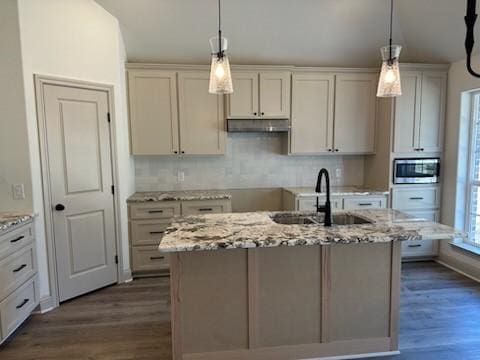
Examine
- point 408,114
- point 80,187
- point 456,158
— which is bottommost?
point 80,187

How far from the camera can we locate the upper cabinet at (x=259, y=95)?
3.96 meters

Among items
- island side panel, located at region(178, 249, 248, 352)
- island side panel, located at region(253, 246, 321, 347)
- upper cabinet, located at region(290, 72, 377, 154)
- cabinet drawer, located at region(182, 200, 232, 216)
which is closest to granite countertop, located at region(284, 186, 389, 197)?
upper cabinet, located at region(290, 72, 377, 154)

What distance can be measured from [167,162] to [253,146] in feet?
3.90

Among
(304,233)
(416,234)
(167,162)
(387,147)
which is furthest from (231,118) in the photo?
(416,234)

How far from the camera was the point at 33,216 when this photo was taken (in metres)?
2.81

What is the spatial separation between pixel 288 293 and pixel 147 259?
214 cm

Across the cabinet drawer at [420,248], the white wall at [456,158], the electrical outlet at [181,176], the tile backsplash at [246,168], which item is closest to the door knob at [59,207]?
the tile backsplash at [246,168]

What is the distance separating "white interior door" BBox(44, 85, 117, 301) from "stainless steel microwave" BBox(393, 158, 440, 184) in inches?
134

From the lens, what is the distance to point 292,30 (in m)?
3.87

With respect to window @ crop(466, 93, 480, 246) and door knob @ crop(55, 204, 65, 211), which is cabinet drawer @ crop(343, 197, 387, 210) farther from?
door knob @ crop(55, 204, 65, 211)

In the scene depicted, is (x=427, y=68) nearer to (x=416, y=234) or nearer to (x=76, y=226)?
(x=416, y=234)

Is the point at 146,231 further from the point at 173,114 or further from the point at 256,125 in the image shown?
the point at 256,125

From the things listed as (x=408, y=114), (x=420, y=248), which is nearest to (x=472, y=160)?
(x=408, y=114)

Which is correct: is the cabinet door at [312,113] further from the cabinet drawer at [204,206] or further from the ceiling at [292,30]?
the cabinet drawer at [204,206]
